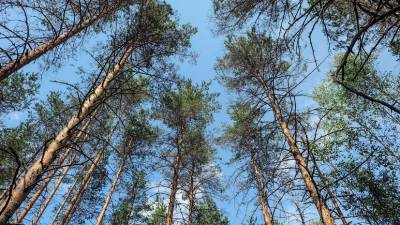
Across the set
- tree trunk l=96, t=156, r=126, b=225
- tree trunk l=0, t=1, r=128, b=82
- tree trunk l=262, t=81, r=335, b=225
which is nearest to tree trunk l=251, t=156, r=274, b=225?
tree trunk l=262, t=81, r=335, b=225

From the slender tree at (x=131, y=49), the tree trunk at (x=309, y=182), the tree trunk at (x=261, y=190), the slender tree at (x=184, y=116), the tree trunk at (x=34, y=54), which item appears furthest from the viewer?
the slender tree at (x=184, y=116)

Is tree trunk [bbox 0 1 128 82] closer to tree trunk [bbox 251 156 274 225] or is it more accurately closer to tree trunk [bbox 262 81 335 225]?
tree trunk [bbox 251 156 274 225]

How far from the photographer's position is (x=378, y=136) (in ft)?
50.7

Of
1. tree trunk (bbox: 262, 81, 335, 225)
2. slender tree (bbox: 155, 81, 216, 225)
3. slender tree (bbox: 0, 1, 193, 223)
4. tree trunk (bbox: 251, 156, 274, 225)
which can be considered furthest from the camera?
slender tree (bbox: 155, 81, 216, 225)

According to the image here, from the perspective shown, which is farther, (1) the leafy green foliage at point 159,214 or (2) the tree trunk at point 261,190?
(1) the leafy green foliage at point 159,214

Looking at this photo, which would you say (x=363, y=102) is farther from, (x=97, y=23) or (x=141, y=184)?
(x=97, y=23)

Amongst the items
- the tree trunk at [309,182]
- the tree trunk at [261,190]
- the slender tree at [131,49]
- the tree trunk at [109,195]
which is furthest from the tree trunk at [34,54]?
the tree trunk at [109,195]

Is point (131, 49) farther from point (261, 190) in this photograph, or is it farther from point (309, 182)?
point (261, 190)

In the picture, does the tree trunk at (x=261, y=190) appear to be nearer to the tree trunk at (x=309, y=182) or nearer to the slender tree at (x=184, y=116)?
the tree trunk at (x=309, y=182)

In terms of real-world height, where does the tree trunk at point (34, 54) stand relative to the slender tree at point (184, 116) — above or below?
below

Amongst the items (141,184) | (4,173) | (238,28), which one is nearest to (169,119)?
(141,184)

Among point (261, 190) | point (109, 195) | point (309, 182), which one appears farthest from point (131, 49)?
point (109, 195)

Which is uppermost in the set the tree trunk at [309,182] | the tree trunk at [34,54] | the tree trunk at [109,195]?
the tree trunk at [109,195]

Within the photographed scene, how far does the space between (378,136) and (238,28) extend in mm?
12096
